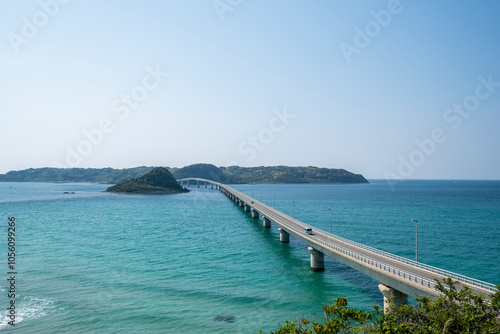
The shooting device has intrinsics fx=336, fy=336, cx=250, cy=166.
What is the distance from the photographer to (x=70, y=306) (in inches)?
1583

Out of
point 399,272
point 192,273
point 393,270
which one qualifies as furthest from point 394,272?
point 192,273

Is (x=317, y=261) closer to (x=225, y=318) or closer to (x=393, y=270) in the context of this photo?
(x=393, y=270)

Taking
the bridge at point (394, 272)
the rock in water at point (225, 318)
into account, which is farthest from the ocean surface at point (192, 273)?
the bridge at point (394, 272)

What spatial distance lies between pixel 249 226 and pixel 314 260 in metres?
49.8

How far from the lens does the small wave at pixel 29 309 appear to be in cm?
3662

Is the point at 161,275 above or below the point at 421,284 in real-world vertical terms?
below

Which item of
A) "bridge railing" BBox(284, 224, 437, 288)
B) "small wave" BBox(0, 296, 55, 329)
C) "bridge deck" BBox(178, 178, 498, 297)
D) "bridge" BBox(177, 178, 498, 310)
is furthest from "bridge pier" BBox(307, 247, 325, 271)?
"small wave" BBox(0, 296, 55, 329)

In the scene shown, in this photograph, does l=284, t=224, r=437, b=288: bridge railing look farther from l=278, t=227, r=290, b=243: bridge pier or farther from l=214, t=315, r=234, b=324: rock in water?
l=278, t=227, r=290, b=243: bridge pier

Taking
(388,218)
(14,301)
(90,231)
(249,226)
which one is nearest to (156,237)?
(90,231)

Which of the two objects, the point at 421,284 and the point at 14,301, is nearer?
the point at 421,284

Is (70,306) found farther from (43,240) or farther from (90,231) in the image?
(90,231)

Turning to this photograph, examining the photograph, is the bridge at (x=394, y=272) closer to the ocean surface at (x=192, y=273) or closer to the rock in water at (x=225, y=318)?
the ocean surface at (x=192, y=273)

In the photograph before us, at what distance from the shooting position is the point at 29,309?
39.3 m

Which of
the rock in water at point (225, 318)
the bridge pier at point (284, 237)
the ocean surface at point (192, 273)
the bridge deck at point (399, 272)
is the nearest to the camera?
the bridge deck at point (399, 272)
